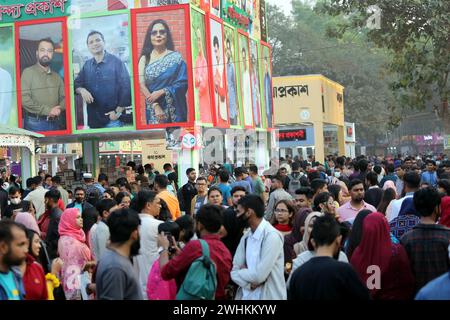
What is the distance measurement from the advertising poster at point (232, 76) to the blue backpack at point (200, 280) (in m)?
26.2

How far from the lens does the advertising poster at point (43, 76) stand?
1171 inches

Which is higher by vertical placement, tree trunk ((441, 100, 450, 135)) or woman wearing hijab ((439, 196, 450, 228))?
tree trunk ((441, 100, 450, 135))

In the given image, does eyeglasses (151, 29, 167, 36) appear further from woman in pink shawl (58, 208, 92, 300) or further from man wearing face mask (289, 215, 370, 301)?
man wearing face mask (289, 215, 370, 301)

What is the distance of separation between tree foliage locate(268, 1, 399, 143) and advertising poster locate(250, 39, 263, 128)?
82.6ft

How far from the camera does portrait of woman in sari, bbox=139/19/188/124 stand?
91.9 ft

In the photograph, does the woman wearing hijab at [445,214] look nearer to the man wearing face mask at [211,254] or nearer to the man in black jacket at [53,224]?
the man wearing face mask at [211,254]

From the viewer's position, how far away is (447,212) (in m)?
9.26

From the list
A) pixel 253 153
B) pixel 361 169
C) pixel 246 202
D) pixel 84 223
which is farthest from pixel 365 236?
pixel 253 153

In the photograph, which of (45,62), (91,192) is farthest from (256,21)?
(91,192)

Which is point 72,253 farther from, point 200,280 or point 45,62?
point 45,62

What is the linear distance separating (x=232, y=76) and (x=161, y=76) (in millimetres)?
6247

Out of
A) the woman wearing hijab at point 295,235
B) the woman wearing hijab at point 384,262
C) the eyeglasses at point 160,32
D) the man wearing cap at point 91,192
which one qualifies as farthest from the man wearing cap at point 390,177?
the eyeglasses at point 160,32

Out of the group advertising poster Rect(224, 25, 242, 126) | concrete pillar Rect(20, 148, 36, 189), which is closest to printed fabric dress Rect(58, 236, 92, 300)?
concrete pillar Rect(20, 148, 36, 189)

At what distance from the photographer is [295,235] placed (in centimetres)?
893
